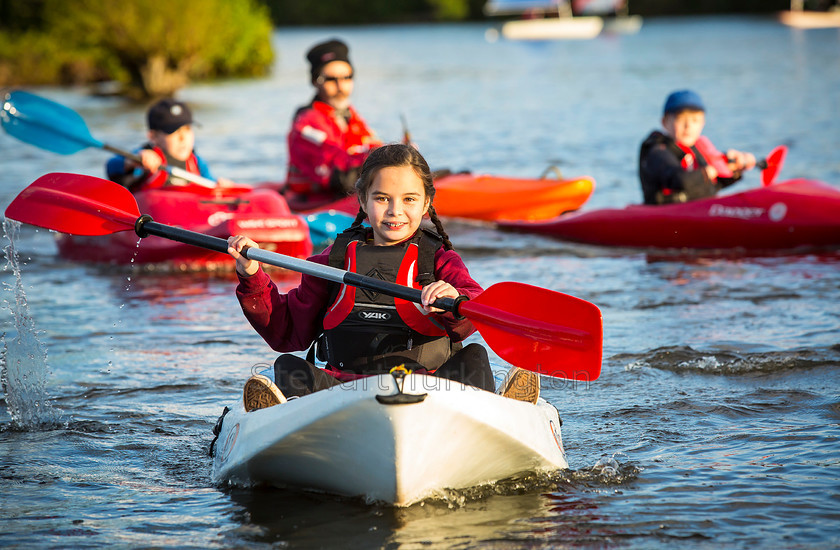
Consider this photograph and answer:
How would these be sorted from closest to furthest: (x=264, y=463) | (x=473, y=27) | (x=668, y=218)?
(x=264, y=463) → (x=668, y=218) → (x=473, y=27)

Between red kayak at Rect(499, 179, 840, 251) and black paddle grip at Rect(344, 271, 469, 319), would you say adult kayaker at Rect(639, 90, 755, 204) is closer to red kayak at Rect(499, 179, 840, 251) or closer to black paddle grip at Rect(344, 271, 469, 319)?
red kayak at Rect(499, 179, 840, 251)

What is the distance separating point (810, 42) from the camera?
3766 cm

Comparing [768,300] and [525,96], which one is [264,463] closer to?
[768,300]

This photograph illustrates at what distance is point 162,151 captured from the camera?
726cm

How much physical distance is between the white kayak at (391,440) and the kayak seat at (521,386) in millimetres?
71

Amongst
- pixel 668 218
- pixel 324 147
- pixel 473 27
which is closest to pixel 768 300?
pixel 668 218

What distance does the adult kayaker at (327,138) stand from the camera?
792cm

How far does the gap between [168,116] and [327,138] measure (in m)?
1.28

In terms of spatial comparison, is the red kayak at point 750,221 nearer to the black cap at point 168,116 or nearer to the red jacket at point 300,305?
the black cap at point 168,116

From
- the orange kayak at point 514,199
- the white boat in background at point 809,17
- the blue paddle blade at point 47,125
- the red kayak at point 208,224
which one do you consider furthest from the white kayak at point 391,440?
the white boat in background at point 809,17

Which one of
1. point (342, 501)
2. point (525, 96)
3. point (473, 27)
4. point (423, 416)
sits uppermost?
point (473, 27)

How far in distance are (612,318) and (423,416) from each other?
3150mm

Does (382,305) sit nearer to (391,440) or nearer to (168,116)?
(391,440)

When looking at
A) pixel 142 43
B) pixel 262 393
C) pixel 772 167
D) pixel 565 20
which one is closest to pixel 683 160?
pixel 772 167
